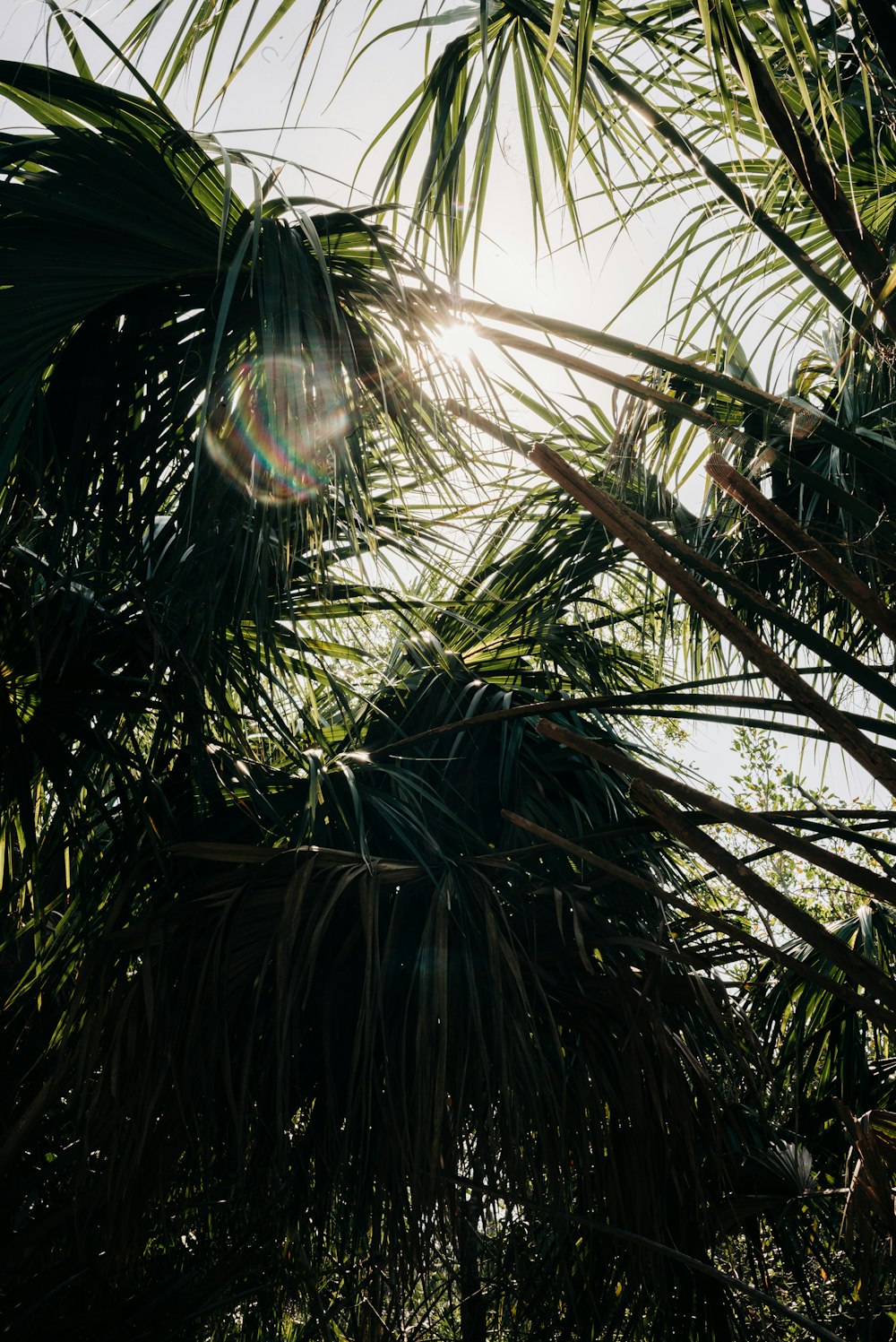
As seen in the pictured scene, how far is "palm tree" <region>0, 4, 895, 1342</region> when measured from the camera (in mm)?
1291

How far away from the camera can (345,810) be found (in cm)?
182

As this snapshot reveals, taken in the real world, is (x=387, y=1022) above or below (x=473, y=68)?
below

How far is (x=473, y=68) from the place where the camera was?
1595mm

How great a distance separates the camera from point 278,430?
1.34 metres

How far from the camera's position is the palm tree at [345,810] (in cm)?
129

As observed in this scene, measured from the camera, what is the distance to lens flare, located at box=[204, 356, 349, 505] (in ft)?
4.34

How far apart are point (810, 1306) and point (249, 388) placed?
2.16 meters

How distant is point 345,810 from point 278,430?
754 millimetres

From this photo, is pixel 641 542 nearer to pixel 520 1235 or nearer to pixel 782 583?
pixel 520 1235

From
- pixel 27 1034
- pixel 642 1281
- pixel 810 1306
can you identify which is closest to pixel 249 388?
pixel 27 1034

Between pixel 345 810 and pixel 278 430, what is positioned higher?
pixel 278 430

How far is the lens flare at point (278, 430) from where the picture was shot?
52.1 inches

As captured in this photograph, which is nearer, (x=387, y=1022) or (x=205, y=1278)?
(x=387, y=1022)

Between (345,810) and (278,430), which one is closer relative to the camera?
(278,430)
